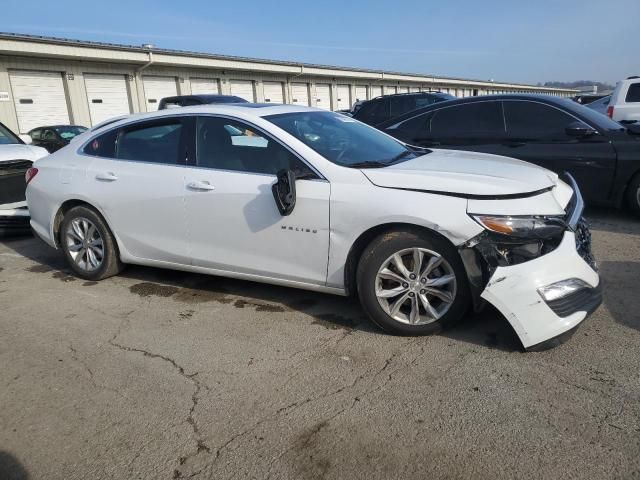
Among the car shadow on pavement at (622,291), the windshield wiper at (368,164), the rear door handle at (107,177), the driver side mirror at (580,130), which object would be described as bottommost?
the car shadow on pavement at (622,291)

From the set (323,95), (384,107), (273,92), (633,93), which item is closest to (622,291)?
(633,93)

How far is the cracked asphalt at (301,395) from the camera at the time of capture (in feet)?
7.55

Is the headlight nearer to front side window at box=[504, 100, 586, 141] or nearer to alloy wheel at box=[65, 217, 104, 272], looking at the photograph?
alloy wheel at box=[65, 217, 104, 272]

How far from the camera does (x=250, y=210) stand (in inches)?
150

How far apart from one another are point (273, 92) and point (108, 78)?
455 inches

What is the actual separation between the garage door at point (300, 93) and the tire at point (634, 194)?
Result: 29.9m

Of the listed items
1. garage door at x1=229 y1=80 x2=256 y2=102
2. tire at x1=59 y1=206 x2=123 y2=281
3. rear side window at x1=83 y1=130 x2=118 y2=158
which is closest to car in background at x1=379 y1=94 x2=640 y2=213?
rear side window at x1=83 y1=130 x2=118 y2=158

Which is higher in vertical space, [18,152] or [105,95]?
[105,95]

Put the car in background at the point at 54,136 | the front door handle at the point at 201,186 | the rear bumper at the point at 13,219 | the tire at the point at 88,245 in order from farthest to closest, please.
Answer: the car in background at the point at 54,136, the rear bumper at the point at 13,219, the tire at the point at 88,245, the front door handle at the point at 201,186

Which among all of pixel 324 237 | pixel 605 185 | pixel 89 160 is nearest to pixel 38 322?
pixel 89 160

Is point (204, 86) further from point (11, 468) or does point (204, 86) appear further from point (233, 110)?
point (11, 468)

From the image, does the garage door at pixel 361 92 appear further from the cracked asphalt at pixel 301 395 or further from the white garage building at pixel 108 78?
the cracked asphalt at pixel 301 395

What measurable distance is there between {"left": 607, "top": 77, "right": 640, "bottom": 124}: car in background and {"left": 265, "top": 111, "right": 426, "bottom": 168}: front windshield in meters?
7.66

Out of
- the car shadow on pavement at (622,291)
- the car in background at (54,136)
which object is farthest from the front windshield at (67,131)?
the car shadow on pavement at (622,291)
